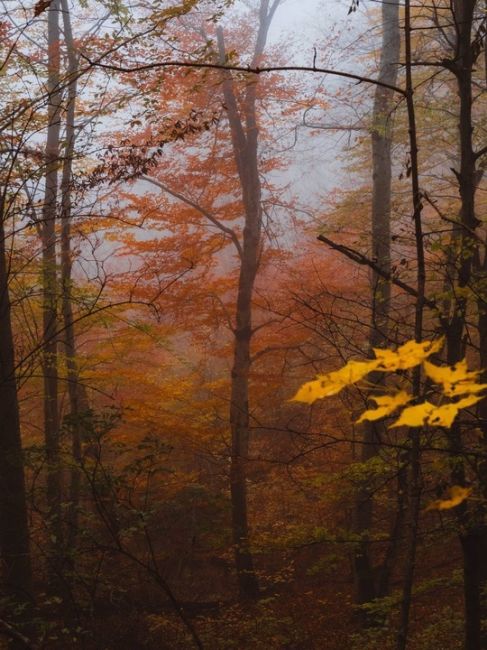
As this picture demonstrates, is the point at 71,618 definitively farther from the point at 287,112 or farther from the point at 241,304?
the point at 287,112

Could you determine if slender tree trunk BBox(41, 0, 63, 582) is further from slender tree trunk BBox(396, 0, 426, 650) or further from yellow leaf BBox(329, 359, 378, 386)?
yellow leaf BBox(329, 359, 378, 386)

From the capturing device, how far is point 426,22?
12.6 meters

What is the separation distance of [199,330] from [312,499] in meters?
4.65

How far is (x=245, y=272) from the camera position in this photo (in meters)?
9.55

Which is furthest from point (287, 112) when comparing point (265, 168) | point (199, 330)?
point (199, 330)

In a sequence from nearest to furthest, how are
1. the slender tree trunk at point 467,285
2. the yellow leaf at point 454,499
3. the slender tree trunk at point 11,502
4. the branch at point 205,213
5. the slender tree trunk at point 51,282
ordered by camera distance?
the yellow leaf at point 454,499
the slender tree trunk at point 467,285
the slender tree trunk at point 11,502
the slender tree trunk at point 51,282
the branch at point 205,213

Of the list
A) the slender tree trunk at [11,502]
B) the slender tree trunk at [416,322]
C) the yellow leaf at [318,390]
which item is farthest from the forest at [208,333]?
the yellow leaf at [318,390]

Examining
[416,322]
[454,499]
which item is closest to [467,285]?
[416,322]

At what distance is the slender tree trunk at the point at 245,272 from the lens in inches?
357

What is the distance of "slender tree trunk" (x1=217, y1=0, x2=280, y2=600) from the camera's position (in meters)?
9.06

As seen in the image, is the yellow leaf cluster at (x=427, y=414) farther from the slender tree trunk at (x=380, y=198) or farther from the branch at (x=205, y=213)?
the branch at (x=205, y=213)

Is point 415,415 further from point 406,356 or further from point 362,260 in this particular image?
point 362,260

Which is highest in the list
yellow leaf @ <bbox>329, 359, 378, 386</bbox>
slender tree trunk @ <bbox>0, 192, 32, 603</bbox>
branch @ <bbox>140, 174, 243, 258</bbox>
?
branch @ <bbox>140, 174, 243, 258</bbox>

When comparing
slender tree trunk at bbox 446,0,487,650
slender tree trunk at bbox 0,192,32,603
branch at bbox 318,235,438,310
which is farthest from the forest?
branch at bbox 318,235,438,310
